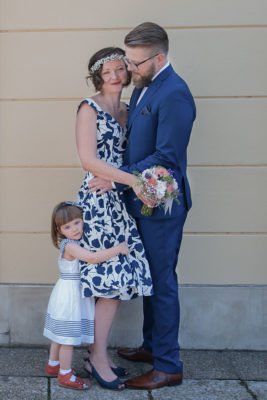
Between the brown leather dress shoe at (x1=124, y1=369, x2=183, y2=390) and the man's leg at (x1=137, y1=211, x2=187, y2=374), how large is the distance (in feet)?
0.09

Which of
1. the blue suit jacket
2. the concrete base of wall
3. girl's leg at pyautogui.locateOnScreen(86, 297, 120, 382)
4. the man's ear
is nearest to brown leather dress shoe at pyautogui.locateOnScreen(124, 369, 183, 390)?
girl's leg at pyautogui.locateOnScreen(86, 297, 120, 382)

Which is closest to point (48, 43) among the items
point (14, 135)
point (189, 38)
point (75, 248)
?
point (14, 135)

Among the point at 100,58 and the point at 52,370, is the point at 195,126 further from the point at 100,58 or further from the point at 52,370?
the point at 52,370

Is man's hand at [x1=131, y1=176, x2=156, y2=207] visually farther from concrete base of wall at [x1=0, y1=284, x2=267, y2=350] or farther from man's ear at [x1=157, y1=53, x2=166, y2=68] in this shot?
concrete base of wall at [x1=0, y1=284, x2=267, y2=350]

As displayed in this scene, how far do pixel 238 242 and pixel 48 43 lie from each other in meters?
1.81

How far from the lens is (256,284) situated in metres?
4.30

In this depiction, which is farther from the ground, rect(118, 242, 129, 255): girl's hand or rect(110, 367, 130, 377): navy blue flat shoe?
rect(118, 242, 129, 255): girl's hand

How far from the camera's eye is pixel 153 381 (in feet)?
12.0

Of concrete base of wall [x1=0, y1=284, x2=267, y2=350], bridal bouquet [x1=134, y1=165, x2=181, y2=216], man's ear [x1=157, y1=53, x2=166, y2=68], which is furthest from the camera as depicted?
concrete base of wall [x1=0, y1=284, x2=267, y2=350]

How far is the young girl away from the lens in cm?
359

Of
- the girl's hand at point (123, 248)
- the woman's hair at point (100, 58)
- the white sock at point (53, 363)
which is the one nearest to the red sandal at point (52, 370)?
the white sock at point (53, 363)

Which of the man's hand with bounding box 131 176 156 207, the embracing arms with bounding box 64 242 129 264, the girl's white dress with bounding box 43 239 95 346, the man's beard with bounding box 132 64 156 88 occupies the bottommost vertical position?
the girl's white dress with bounding box 43 239 95 346

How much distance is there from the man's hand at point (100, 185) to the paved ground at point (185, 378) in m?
1.13

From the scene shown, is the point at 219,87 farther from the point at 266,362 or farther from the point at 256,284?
the point at 266,362
